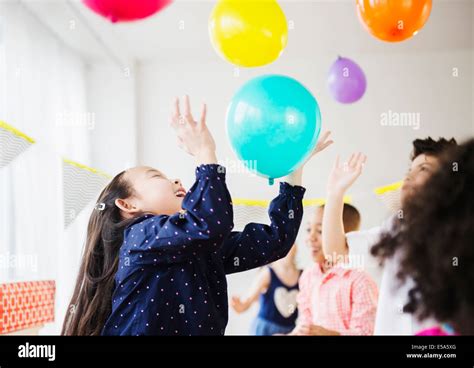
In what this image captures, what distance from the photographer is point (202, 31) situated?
3.43 m

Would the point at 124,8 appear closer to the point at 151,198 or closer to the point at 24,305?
the point at 151,198

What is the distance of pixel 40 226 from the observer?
2.74 metres

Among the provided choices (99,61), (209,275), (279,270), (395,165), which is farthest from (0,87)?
(395,165)

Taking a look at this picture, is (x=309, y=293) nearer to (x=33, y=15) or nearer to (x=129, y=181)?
(x=129, y=181)

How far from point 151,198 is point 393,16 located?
752 millimetres

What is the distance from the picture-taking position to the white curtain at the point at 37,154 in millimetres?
2535

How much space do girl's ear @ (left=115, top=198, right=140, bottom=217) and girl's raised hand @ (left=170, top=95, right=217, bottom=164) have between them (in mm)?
178

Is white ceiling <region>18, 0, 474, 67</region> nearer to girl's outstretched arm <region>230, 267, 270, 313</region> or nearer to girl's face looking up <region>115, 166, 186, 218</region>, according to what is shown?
girl's outstretched arm <region>230, 267, 270, 313</region>

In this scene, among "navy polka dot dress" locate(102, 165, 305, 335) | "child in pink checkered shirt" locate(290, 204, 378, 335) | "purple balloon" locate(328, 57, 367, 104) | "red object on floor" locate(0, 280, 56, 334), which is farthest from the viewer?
"purple balloon" locate(328, 57, 367, 104)

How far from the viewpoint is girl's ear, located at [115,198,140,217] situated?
123 centimetres

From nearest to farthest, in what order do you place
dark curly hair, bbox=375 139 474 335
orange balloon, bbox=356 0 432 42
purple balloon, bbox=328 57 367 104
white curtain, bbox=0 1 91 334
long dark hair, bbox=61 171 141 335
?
dark curly hair, bbox=375 139 474 335 → long dark hair, bbox=61 171 141 335 → orange balloon, bbox=356 0 432 42 → purple balloon, bbox=328 57 367 104 → white curtain, bbox=0 1 91 334

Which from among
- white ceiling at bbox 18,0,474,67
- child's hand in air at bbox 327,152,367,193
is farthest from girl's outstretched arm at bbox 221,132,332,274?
white ceiling at bbox 18,0,474,67

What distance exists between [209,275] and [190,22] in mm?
2396

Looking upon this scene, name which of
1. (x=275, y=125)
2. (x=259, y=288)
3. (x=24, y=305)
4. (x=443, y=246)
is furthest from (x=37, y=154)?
(x=443, y=246)
